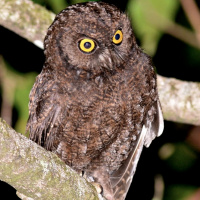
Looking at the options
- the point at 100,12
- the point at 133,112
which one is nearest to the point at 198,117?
the point at 133,112

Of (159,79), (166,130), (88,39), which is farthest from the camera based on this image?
(166,130)

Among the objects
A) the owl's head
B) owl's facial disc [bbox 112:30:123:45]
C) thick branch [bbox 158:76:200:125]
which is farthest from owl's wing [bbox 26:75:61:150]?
thick branch [bbox 158:76:200:125]

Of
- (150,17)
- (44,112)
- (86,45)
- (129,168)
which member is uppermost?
(150,17)

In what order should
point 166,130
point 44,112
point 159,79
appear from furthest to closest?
point 166,130 < point 159,79 < point 44,112

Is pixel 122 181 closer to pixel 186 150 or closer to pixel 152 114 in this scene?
pixel 152 114

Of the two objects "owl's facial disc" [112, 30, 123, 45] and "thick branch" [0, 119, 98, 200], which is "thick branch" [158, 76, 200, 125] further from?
"thick branch" [0, 119, 98, 200]

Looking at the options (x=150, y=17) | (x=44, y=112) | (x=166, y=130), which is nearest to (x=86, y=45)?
(x=44, y=112)

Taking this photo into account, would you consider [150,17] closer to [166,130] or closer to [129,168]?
[129,168]
